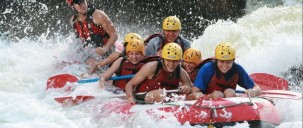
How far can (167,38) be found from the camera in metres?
7.94

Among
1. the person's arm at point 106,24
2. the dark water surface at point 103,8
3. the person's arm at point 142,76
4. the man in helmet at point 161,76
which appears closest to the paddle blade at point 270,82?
the man in helmet at point 161,76

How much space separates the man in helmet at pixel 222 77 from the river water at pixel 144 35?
0.57 m

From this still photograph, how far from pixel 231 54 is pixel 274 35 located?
233 inches

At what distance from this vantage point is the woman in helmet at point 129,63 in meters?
7.25

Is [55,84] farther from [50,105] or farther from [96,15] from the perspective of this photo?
[96,15]

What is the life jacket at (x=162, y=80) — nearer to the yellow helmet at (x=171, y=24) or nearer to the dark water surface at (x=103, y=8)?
the yellow helmet at (x=171, y=24)

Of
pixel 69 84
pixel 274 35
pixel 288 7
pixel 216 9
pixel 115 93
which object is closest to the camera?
pixel 115 93

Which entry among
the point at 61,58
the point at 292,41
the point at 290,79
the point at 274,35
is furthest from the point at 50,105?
the point at 274,35

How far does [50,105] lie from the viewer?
7766 millimetres

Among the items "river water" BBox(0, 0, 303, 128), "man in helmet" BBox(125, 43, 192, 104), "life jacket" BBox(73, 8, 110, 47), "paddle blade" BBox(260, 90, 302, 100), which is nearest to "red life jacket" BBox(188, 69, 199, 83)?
"man in helmet" BBox(125, 43, 192, 104)

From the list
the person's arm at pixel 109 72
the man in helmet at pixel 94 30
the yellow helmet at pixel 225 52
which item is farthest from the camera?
the man in helmet at pixel 94 30

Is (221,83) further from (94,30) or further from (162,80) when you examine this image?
(94,30)

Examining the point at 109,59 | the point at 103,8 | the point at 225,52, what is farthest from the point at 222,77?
the point at 103,8

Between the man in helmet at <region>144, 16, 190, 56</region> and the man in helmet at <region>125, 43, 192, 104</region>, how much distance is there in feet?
3.72
